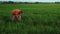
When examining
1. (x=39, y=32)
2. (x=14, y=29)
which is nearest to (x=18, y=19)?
(x=14, y=29)

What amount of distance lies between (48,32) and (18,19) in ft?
8.34

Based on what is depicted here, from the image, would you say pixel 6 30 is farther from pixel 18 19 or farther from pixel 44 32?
pixel 18 19

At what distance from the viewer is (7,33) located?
22.5 ft

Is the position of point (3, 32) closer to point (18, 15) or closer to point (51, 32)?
point (51, 32)

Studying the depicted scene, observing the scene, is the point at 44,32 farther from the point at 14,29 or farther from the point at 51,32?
the point at 14,29

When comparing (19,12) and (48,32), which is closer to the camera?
(48,32)

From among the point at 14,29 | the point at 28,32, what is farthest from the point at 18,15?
the point at 28,32

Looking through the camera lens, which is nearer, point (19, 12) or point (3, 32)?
point (3, 32)

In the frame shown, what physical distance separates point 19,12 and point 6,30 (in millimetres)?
1849

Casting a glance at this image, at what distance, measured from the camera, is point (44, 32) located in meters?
7.05

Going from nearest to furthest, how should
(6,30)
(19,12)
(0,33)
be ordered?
(0,33)
(6,30)
(19,12)

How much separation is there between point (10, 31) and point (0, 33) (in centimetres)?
45

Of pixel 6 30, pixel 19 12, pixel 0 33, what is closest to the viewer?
pixel 0 33

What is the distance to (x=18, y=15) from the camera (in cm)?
906
